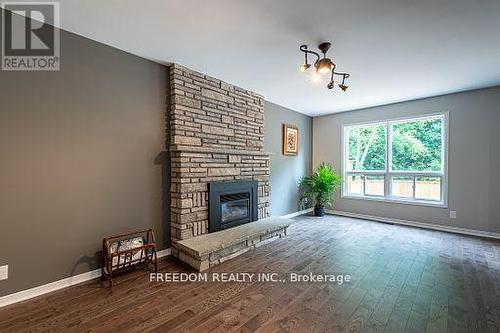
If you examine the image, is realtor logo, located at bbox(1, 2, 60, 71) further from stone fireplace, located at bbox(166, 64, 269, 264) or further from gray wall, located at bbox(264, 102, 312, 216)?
gray wall, located at bbox(264, 102, 312, 216)

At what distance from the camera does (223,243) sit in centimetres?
282

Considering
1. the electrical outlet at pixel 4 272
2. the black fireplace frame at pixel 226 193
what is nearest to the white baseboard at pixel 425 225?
the black fireplace frame at pixel 226 193

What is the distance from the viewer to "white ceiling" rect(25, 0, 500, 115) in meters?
1.92

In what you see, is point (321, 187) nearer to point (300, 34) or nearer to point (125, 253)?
point (300, 34)

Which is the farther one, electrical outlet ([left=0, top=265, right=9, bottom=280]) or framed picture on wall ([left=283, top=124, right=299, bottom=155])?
framed picture on wall ([left=283, top=124, right=299, bottom=155])

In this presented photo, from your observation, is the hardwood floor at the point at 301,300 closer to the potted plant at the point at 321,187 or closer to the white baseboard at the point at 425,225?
the white baseboard at the point at 425,225

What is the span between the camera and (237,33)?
2.30m

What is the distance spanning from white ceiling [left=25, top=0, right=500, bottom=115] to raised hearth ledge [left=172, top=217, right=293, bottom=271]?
224cm

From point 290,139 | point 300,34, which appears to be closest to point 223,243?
point 300,34

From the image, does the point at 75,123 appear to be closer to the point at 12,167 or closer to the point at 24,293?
the point at 12,167

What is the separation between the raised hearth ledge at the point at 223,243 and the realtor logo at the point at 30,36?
2.29 meters

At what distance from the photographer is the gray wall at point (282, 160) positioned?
4766mm

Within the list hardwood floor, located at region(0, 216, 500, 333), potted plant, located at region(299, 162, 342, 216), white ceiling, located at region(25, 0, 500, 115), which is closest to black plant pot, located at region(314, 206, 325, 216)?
potted plant, located at region(299, 162, 342, 216)

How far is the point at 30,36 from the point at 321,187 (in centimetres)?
508
